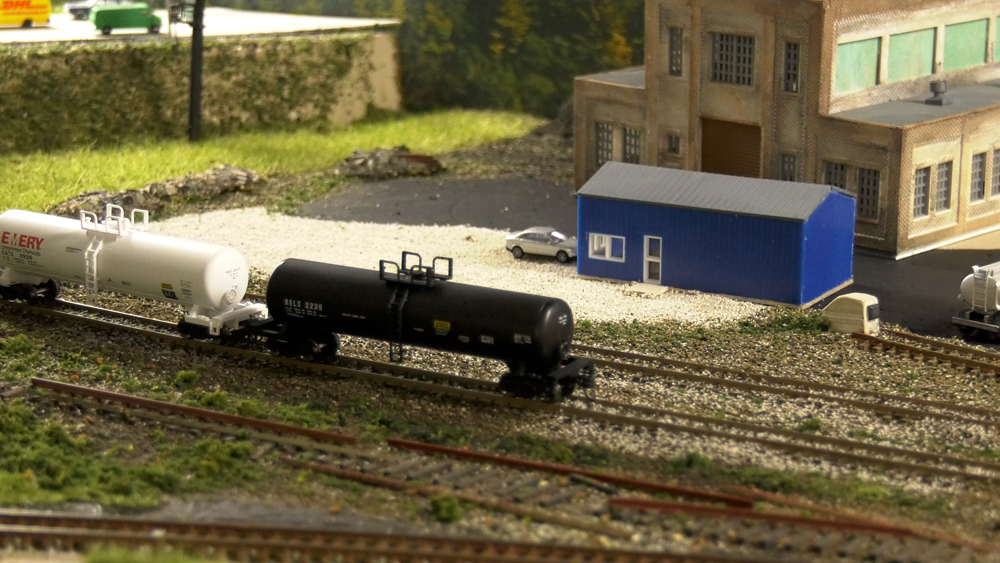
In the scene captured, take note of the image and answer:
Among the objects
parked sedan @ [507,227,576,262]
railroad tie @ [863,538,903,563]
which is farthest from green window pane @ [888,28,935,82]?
railroad tie @ [863,538,903,563]

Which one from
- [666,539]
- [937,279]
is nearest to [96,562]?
[666,539]

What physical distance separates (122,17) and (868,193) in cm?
3627

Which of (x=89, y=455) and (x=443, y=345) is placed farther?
(x=443, y=345)

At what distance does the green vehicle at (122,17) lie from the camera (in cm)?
5803

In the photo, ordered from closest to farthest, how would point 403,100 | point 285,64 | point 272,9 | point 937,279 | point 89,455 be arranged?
point 89,455 → point 937,279 → point 285,64 → point 403,100 → point 272,9

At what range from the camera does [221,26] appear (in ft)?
210

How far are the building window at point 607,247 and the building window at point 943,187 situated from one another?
11.6m

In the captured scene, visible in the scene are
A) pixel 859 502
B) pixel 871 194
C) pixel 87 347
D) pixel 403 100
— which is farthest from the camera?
pixel 403 100

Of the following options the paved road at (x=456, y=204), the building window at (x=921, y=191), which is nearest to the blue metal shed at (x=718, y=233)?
the building window at (x=921, y=191)

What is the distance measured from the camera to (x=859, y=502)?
71.1 feet

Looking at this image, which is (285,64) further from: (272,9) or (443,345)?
(443,345)

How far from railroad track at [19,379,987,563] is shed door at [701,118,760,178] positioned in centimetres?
2426

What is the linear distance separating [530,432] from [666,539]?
17.5 feet

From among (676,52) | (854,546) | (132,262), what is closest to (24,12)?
(676,52)
